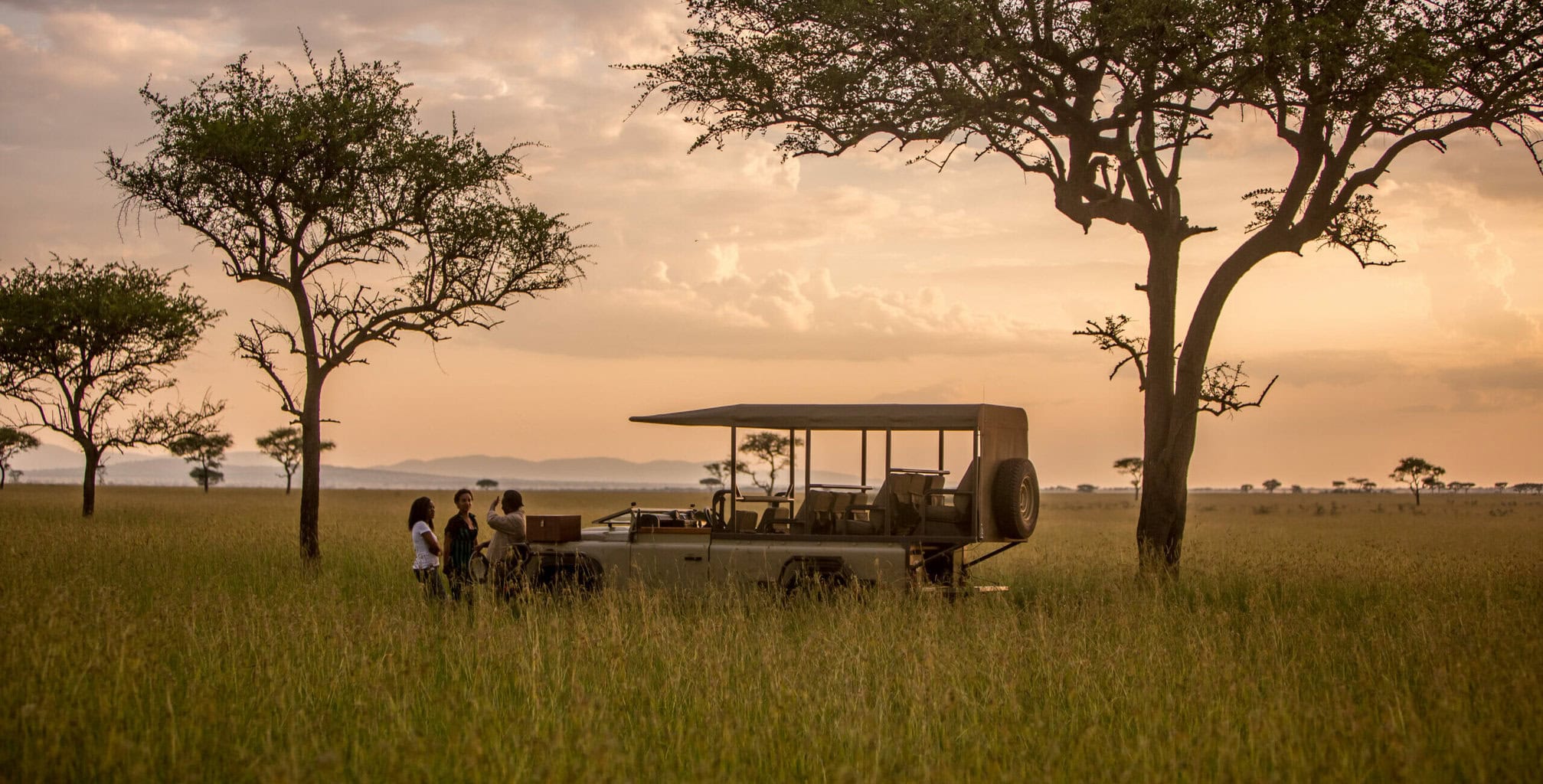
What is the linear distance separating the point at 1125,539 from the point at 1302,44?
2238 centimetres

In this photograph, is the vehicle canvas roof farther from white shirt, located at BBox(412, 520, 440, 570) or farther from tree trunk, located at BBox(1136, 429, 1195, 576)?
tree trunk, located at BBox(1136, 429, 1195, 576)

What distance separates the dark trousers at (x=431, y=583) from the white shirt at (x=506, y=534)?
558mm

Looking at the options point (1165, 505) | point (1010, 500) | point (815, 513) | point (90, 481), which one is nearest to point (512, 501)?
point (815, 513)

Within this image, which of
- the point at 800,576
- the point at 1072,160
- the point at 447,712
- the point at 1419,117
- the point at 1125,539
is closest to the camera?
the point at 447,712

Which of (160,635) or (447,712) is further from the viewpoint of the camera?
(160,635)

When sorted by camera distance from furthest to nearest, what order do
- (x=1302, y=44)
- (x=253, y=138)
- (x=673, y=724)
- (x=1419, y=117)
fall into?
1. (x=253, y=138)
2. (x=1419, y=117)
3. (x=1302, y=44)
4. (x=673, y=724)

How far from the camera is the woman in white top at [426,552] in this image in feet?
42.0

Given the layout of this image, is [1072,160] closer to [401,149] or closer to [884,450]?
[884,450]

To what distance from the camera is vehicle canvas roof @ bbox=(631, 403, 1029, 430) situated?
12.6 m

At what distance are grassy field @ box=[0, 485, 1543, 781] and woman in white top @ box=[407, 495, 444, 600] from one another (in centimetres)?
44

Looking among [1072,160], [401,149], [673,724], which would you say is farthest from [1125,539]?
[673,724]

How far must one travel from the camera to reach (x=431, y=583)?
1288 centimetres

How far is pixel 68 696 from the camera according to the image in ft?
23.8

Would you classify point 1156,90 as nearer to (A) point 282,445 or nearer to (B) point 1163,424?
(B) point 1163,424
